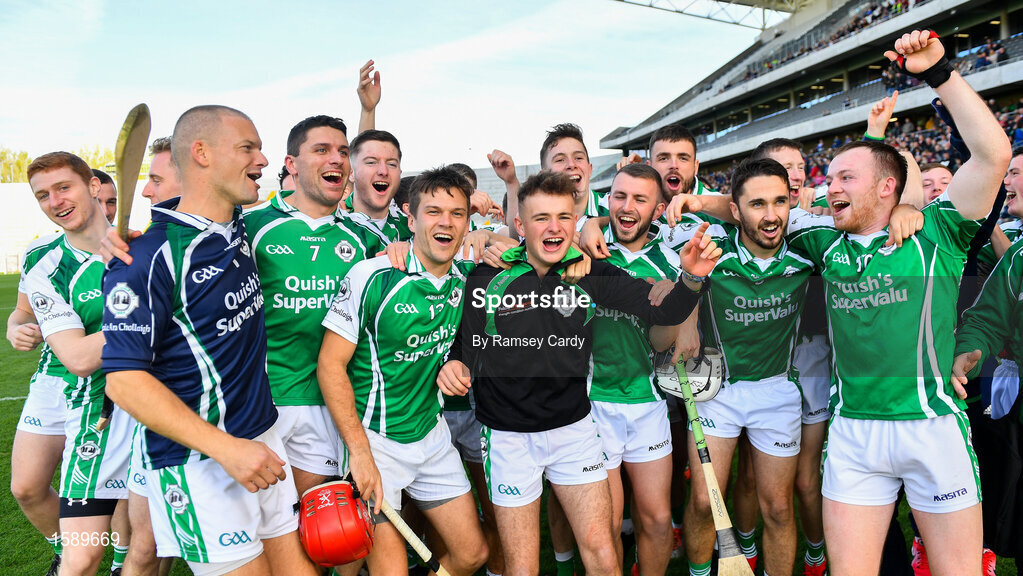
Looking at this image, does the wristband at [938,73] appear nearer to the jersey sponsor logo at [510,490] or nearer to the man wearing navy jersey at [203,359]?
the jersey sponsor logo at [510,490]

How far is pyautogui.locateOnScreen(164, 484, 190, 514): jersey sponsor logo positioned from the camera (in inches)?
105

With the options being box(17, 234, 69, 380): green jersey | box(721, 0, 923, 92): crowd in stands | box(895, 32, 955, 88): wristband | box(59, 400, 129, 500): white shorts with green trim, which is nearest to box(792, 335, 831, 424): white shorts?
box(895, 32, 955, 88): wristband

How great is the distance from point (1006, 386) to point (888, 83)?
1267 inches

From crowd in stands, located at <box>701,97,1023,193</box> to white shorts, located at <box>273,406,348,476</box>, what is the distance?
2034cm

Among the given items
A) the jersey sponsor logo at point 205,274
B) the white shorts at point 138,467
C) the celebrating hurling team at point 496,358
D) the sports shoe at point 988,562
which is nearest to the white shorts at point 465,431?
the celebrating hurling team at point 496,358

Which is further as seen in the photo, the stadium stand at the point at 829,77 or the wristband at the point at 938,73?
the stadium stand at the point at 829,77

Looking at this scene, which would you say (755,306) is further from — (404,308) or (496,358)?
(404,308)

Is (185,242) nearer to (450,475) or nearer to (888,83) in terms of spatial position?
(450,475)

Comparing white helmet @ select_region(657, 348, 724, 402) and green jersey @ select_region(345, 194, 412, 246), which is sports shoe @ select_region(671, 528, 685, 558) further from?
green jersey @ select_region(345, 194, 412, 246)

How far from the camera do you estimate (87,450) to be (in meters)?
3.61

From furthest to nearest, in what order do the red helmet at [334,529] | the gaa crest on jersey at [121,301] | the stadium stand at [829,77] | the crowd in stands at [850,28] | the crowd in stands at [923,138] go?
the crowd in stands at [850,28]
the stadium stand at [829,77]
the crowd in stands at [923,138]
the red helmet at [334,529]
the gaa crest on jersey at [121,301]

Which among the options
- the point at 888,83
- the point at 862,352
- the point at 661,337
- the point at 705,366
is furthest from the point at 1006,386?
the point at 888,83

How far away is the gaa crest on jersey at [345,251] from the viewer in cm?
359

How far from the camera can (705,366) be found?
12.7 feet
